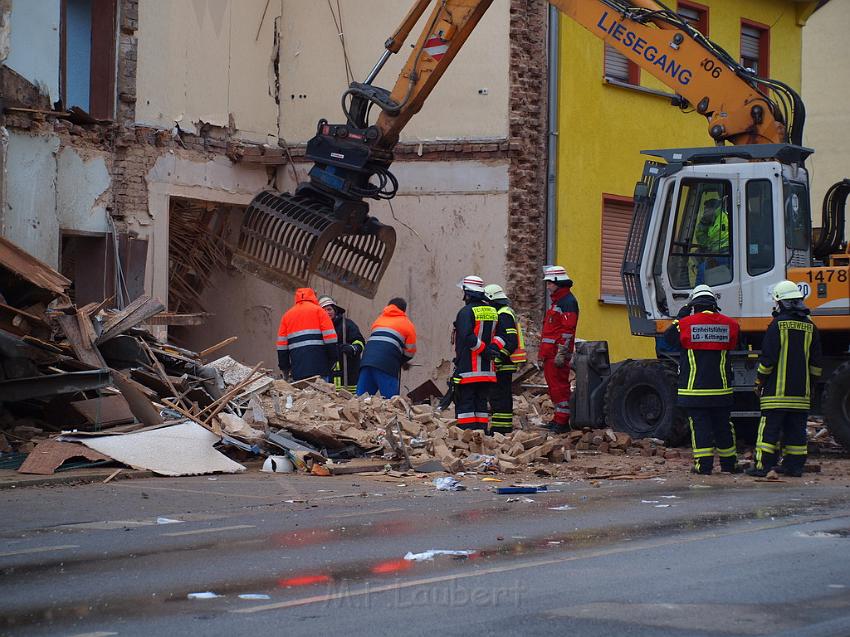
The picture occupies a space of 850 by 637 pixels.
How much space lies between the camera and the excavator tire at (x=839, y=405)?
12.7 metres

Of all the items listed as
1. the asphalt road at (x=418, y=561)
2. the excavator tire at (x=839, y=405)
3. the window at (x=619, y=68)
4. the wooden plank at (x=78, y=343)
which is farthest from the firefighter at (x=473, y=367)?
the window at (x=619, y=68)

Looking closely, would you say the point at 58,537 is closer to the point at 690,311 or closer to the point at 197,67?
the point at 690,311

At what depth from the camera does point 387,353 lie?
14953 mm

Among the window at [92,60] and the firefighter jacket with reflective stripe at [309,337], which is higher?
the window at [92,60]

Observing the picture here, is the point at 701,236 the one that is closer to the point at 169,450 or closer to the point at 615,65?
the point at 169,450

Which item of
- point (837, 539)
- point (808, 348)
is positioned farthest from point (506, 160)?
point (837, 539)

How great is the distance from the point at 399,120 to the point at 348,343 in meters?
2.98

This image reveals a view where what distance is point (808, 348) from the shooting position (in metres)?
11.7

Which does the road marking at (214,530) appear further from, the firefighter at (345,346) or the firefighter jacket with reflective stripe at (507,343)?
the firefighter at (345,346)

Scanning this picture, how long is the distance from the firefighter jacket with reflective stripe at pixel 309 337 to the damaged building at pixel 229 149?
3119 mm

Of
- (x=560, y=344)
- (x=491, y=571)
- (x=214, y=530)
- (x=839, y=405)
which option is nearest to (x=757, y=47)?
(x=560, y=344)

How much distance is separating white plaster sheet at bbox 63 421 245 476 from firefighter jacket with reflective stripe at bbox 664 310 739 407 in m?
4.13

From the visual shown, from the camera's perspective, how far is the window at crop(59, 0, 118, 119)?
17.4 metres

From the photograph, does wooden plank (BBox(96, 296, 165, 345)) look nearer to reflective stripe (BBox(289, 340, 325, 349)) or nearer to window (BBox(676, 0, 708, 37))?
reflective stripe (BBox(289, 340, 325, 349))
